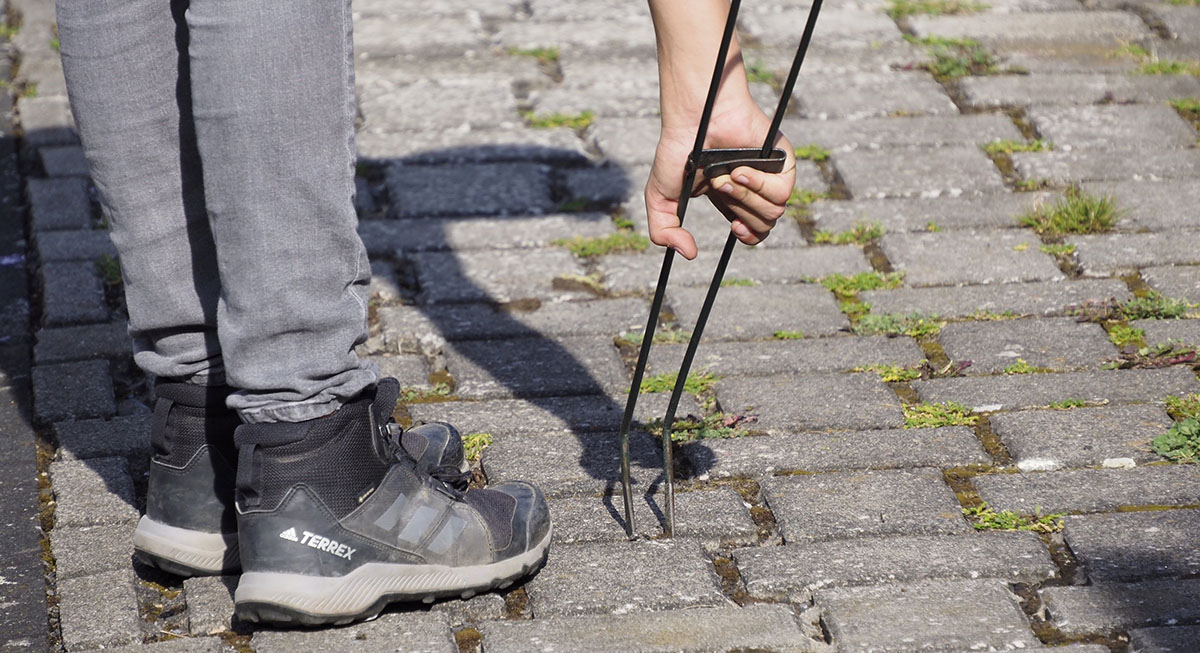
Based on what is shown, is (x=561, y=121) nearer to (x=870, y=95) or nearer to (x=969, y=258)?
(x=870, y=95)

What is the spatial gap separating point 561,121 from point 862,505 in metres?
2.27

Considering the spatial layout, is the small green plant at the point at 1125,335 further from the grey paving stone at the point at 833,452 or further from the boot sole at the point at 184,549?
the boot sole at the point at 184,549

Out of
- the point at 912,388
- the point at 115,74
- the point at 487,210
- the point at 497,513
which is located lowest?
the point at 487,210

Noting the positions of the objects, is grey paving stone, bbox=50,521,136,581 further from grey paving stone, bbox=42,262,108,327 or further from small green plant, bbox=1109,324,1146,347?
small green plant, bbox=1109,324,1146,347

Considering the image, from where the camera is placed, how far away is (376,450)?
202 cm

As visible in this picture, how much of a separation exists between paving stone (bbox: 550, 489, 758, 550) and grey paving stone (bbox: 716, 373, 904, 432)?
32 cm

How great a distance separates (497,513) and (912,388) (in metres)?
1.05

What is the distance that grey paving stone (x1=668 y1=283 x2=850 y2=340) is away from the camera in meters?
3.06

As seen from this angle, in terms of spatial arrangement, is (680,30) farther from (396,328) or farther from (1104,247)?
(1104,247)

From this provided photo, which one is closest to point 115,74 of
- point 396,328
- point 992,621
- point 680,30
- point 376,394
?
point 376,394

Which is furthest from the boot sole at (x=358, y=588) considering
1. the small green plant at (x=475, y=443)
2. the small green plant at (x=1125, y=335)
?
the small green plant at (x=1125, y=335)

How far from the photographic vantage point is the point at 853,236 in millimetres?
3525

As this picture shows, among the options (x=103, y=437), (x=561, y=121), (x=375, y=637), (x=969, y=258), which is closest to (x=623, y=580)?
(x=375, y=637)

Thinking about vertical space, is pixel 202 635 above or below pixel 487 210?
above
